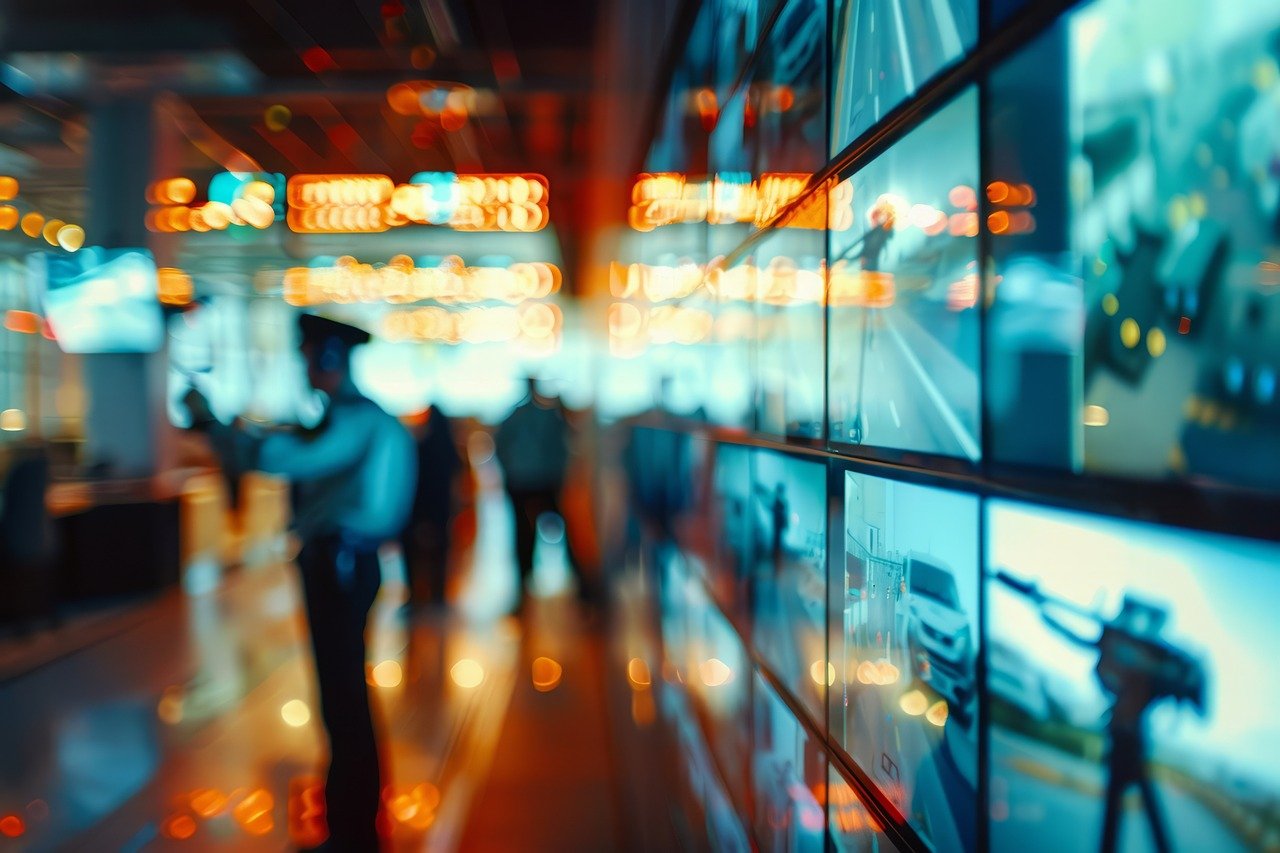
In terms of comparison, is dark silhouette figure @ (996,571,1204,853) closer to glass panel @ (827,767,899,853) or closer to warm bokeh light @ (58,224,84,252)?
glass panel @ (827,767,899,853)

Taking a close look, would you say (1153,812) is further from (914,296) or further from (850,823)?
(850,823)

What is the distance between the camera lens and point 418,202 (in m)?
7.05

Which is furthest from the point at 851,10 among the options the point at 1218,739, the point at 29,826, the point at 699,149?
the point at 29,826

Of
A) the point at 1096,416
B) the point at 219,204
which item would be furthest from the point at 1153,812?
the point at 219,204

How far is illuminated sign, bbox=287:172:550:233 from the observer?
6562mm

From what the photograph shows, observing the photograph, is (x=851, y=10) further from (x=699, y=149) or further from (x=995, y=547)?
(x=699, y=149)

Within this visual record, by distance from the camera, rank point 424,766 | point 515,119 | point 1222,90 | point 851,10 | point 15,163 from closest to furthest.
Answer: point 1222,90, point 851,10, point 424,766, point 15,163, point 515,119

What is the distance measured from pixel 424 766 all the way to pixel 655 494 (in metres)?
1.78

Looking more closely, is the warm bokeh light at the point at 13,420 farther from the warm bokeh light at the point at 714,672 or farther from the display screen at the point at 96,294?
the warm bokeh light at the point at 714,672

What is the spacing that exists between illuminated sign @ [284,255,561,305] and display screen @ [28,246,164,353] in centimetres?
148

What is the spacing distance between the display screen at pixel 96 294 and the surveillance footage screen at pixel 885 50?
185 inches

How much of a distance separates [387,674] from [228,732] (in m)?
1.21

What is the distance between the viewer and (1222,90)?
2.06 ft

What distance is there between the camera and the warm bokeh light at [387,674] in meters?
5.78
